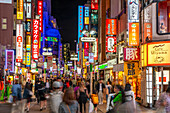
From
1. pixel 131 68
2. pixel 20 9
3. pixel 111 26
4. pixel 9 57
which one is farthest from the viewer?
pixel 20 9

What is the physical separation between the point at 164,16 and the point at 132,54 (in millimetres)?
4240

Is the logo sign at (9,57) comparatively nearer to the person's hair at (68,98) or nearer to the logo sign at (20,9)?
the logo sign at (20,9)

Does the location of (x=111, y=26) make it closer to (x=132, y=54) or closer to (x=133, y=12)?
(x=133, y=12)

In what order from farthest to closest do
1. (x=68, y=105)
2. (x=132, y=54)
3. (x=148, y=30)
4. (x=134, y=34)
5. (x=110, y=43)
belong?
(x=110, y=43)
(x=132, y=54)
(x=134, y=34)
(x=148, y=30)
(x=68, y=105)

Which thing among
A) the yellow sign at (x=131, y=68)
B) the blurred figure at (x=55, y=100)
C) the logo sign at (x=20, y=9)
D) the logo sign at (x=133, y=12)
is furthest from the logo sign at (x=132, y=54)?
the logo sign at (x=20, y=9)

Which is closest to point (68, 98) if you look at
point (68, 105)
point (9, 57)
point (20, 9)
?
point (68, 105)

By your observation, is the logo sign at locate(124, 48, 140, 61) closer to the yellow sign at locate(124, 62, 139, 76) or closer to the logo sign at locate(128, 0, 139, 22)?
the yellow sign at locate(124, 62, 139, 76)

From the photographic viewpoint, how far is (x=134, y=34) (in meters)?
25.3

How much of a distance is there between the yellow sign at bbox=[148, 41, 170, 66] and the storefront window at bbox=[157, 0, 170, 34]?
3.86 feet

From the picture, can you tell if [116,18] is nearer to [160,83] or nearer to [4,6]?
[160,83]

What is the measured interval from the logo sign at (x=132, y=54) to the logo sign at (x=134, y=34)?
1.64 ft

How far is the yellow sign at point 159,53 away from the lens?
2147 centimetres

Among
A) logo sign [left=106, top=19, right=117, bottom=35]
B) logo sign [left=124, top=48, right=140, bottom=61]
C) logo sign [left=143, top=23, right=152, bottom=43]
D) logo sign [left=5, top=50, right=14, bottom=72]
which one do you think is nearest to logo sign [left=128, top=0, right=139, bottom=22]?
logo sign [left=143, top=23, right=152, bottom=43]

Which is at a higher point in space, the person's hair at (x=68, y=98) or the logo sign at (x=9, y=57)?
the logo sign at (x=9, y=57)
